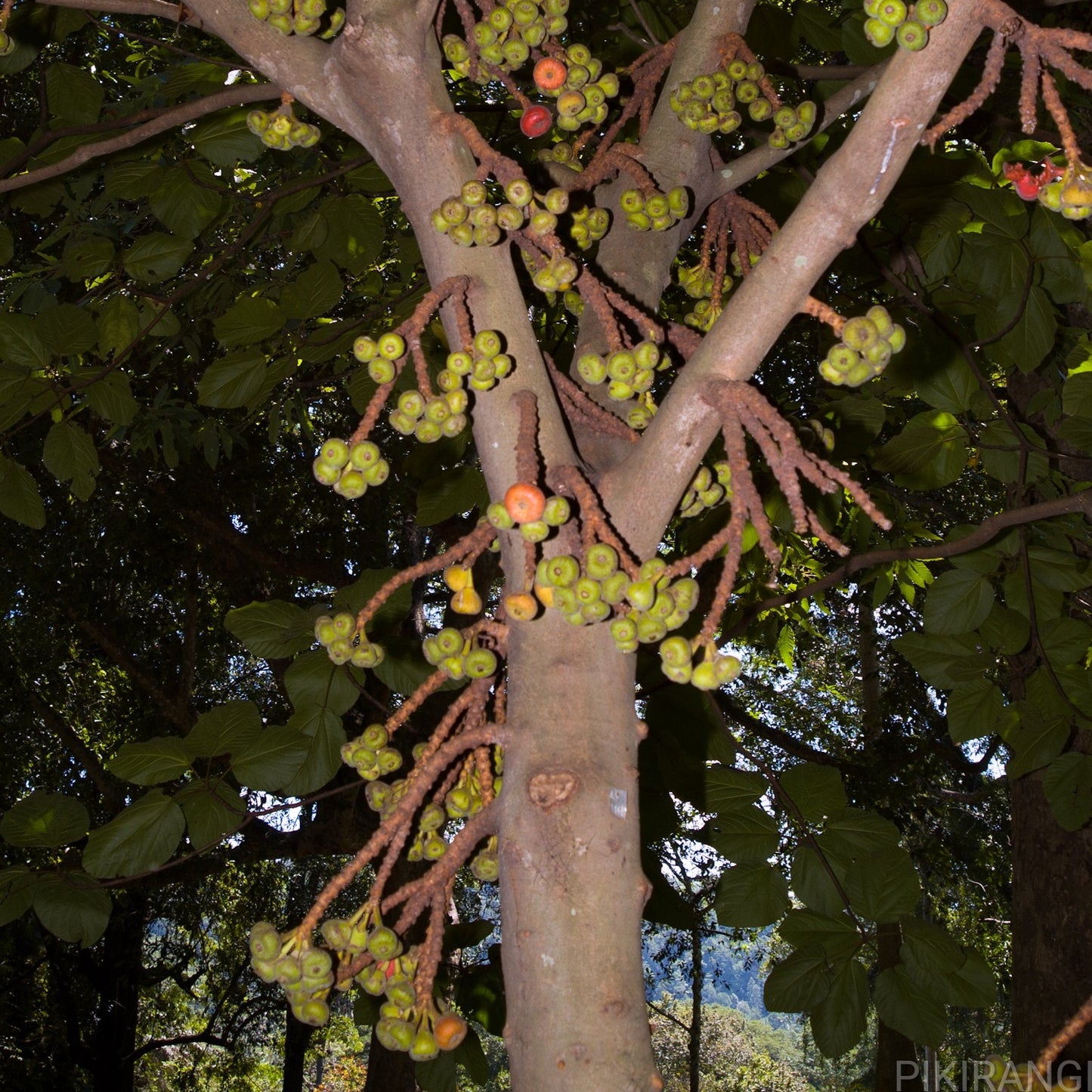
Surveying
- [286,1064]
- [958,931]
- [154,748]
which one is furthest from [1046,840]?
[958,931]

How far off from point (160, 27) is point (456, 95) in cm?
282

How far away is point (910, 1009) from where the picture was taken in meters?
2.39

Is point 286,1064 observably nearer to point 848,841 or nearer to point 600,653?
point 848,841

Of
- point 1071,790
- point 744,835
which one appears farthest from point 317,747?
point 1071,790

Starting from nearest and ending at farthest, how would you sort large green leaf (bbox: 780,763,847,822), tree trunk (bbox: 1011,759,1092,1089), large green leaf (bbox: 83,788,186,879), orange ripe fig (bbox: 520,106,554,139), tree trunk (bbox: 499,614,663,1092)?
1. tree trunk (bbox: 499,614,663,1092)
2. orange ripe fig (bbox: 520,106,554,139)
3. large green leaf (bbox: 83,788,186,879)
4. large green leaf (bbox: 780,763,847,822)
5. tree trunk (bbox: 1011,759,1092,1089)

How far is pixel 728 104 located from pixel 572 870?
147 cm

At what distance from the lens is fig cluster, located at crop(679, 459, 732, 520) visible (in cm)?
147

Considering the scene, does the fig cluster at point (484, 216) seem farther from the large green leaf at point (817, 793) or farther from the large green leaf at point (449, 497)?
the large green leaf at point (817, 793)

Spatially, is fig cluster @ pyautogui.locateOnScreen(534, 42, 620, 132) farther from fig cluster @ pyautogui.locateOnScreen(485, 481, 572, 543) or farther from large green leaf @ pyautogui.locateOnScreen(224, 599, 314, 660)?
large green leaf @ pyautogui.locateOnScreen(224, 599, 314, 660)

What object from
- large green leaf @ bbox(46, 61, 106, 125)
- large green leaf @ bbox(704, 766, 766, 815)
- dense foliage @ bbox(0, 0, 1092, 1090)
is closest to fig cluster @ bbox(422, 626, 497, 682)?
dense foliage @ bbox(0, 0, 1092, 1090)

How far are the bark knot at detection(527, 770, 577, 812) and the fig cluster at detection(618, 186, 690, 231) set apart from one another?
1058mm

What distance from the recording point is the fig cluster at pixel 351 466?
1375 mm

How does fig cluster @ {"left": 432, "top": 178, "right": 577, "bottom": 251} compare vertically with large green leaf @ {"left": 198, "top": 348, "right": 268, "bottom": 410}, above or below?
below

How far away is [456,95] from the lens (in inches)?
219
